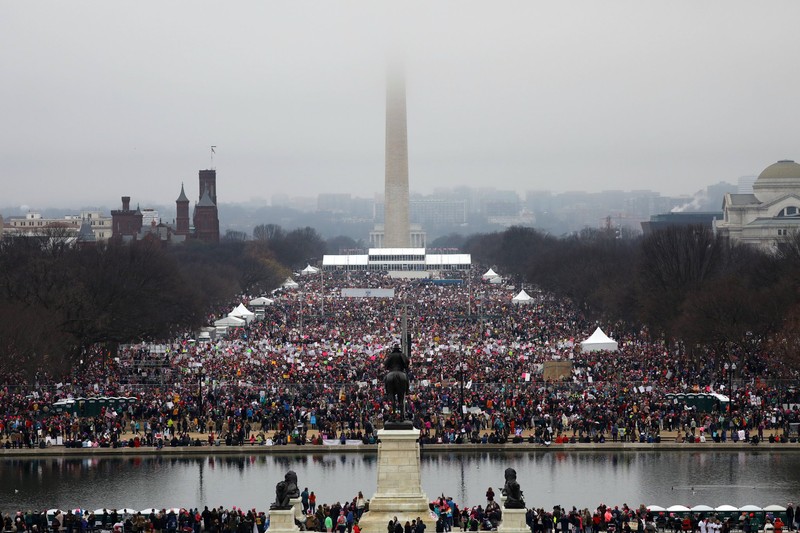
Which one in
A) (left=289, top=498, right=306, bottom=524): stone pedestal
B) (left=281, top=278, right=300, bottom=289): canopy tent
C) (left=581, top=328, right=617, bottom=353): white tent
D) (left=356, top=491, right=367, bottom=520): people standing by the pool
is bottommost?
(left=356, top=491, right=367, bottom=520): people standing by the pool

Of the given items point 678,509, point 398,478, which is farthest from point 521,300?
point 398,478

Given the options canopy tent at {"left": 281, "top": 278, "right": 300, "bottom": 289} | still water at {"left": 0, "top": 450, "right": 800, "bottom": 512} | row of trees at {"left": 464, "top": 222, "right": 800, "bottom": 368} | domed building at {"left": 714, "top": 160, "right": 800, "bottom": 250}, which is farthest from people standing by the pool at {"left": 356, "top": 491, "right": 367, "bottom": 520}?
domed building at {"left": 714, "top": 160, "right": 800, "bottom": 250}

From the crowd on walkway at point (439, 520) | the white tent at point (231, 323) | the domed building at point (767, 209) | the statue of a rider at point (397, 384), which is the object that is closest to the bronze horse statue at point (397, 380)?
the statue of a rider at point (397, 384)

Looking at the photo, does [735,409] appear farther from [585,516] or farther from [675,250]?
[675,250]

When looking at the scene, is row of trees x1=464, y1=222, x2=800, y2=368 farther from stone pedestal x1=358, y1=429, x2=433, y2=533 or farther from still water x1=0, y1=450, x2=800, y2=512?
stone pedestal x1=358, y1=429, x2=433, y2=533

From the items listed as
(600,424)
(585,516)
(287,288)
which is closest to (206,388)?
(600,424)

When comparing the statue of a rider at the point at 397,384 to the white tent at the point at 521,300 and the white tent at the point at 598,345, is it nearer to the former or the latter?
the white tent at the point at 598,345
